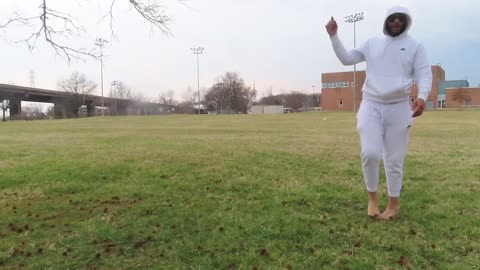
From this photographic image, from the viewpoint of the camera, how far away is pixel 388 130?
4.61 m

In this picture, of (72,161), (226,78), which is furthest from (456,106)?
(72,161)

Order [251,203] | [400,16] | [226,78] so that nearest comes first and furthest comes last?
[400,16] → [251,203] → [226,78]

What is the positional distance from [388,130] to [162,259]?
2.60 m

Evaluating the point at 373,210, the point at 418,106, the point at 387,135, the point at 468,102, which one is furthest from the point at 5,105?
the point at 418,106

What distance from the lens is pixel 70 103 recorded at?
104688 mm

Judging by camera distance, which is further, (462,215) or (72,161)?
(72,161)

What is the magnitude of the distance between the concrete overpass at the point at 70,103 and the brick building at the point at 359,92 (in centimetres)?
4806

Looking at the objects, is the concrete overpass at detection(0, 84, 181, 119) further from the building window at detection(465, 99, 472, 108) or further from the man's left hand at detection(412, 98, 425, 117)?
the man's left hand at detection(412, 98, 425, 117)

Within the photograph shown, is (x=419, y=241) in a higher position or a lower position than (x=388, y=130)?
lower

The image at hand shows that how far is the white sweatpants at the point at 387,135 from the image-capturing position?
4562mm

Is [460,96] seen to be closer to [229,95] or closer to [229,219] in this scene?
[229,95]

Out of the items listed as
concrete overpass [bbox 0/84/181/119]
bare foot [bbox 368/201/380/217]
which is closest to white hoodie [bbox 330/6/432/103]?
bare foot [bbox 368/201/380/217]

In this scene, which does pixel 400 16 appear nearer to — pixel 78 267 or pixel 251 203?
pixel 251 203

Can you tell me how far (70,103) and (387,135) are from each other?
356 feet
